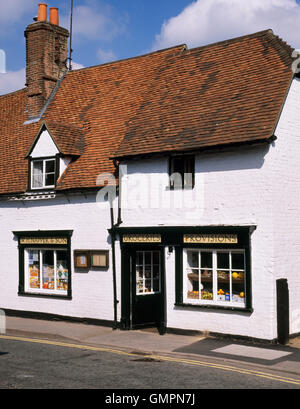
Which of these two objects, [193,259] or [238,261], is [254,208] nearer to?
[238,261]

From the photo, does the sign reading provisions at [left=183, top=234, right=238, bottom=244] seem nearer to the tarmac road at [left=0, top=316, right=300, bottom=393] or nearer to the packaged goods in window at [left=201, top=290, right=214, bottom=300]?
the packaged goods in window at [left=201, top=290, right=214, bottom=300]

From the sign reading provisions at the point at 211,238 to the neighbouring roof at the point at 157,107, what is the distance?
2.40 meters

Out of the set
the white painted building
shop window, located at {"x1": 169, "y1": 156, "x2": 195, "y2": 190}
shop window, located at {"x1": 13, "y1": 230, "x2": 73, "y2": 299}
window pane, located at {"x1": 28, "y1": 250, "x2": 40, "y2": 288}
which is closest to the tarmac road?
the white painted building

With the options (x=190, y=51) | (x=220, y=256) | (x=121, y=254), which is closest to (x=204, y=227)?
(x=220, y=256)

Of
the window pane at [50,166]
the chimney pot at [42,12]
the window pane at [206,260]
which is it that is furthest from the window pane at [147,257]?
the chimney pot at [42,12]

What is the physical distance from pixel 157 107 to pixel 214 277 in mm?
5819

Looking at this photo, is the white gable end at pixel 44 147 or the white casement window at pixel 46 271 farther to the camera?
the white gable end at pixel 44 147

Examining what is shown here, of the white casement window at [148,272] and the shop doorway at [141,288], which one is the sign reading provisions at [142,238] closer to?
the shop doorway at [141,288]

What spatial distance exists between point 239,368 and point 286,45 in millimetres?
10058

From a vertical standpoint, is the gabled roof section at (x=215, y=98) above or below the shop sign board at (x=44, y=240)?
above

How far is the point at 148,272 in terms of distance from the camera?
16.6 m

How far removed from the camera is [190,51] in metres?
18.7

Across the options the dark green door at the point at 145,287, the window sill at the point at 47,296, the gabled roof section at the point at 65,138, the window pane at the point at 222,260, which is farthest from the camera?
the gabled roof section at the point at 65,138

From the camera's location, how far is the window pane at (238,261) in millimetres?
14086
